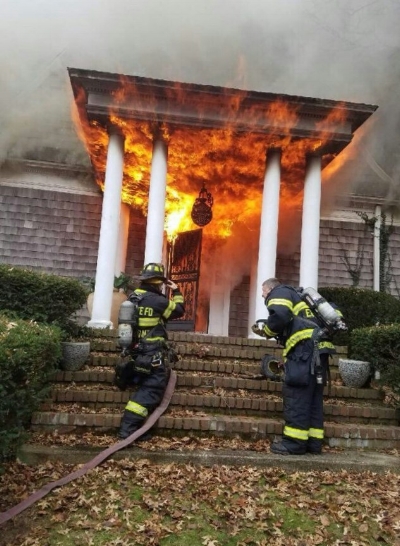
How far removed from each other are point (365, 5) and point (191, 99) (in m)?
7.16

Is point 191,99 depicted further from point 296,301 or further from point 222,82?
point 296,301

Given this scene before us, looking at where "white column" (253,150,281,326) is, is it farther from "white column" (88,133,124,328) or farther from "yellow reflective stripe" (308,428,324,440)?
"yellow reflective stripe" (308,428,324,440)

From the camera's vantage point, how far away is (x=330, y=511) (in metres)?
3.33

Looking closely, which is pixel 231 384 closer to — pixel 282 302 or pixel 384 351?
pixel 282 302

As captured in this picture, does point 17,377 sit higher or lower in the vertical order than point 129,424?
higher

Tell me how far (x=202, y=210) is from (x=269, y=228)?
1890 millimetres

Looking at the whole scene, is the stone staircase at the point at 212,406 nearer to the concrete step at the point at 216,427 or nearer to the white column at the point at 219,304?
the concrete step at the point at 216,427

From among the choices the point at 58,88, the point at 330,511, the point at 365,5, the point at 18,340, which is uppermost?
the point at 365,5

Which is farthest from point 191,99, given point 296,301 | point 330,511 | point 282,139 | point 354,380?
point 330,511

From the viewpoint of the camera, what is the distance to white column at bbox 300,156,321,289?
7875 millimetres

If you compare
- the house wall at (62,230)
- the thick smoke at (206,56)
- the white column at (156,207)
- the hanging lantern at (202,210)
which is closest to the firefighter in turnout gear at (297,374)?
the white column at (156,207)

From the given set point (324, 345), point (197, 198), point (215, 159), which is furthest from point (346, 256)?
point (324, 345)

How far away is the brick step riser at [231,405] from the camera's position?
16.0 ft

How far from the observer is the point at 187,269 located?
9664mm
